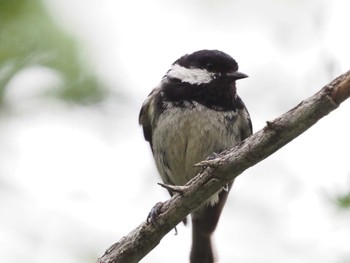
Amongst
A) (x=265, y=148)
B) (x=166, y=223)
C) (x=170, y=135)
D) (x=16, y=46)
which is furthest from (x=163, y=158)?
(x=16, y=46)

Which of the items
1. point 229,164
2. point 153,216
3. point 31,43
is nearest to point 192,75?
point 153,216

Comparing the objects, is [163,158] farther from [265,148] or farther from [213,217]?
[265,148]

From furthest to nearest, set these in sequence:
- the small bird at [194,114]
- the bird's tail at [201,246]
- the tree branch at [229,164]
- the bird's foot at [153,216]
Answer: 1. the bird's tail at [201,246]
2. the small bird at [194,114]
3. the bird's foot at [153,216]
4. the tree branch at [229,164]

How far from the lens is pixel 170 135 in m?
4.27

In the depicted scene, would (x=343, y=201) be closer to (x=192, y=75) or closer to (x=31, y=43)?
(x=192, y=75)

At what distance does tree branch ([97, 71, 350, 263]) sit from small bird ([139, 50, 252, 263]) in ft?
3.68

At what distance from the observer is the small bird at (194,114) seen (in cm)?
421

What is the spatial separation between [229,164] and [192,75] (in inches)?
73.3

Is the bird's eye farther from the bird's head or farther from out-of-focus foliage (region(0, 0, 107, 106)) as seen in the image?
out-of-focus foliage (region(0, 0, 107, 106))

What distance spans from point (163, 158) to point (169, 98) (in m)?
0.45

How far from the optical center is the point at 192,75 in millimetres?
4465

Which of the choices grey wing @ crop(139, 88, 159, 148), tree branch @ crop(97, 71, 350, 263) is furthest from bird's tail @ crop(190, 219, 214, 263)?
tree branch @ crop(97, 71, 350, 263)

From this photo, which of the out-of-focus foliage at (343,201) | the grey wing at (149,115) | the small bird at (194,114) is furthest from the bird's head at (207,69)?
the out-of-focus foliage at (343,201)

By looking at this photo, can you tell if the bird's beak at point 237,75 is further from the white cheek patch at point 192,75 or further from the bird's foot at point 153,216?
the bird's foot at point 153,216
